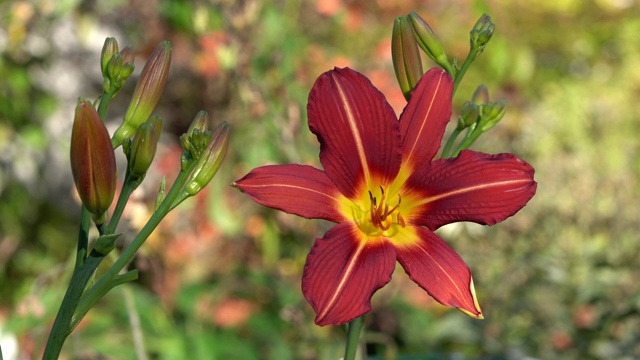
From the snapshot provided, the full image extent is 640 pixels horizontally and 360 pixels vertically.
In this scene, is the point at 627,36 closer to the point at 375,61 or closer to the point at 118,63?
the point at 375,61

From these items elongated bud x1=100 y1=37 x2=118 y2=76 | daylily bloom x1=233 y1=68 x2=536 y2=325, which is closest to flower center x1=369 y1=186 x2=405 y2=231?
daylily bloom x1=233 y1=68 x2=536 y2=325

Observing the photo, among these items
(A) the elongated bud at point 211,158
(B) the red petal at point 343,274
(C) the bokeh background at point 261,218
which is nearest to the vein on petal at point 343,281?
(B) the red petal at point 343,274

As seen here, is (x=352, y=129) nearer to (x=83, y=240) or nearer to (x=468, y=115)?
(x=468, y=115)

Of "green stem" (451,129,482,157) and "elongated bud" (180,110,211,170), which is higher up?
"green stem" (451,129,482,157)

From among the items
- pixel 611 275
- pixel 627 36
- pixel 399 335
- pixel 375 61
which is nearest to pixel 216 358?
pixel 399 335

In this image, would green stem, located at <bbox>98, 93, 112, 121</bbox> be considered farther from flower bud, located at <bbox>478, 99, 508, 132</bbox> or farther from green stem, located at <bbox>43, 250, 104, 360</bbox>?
flower bud, located at <bbox>478, 99, 508, 132</bbox>

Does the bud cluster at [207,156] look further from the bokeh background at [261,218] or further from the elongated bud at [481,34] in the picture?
the bokeh background at [261,218]
